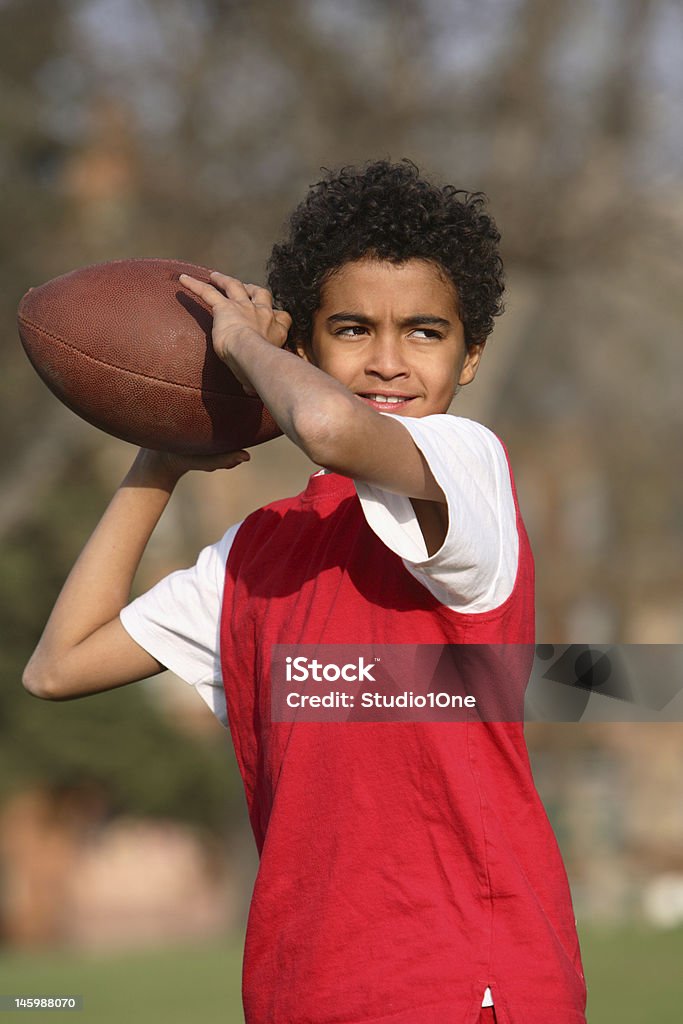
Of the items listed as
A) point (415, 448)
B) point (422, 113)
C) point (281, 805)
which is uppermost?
point (422, 113)

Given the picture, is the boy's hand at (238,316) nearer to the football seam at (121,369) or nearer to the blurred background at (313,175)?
the football seam at (121,369)

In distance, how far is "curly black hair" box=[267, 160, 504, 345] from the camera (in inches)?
97.8

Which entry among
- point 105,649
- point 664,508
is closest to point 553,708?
point 105,649

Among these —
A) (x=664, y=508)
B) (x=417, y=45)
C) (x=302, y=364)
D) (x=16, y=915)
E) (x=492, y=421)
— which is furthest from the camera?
(x=16, y=915)

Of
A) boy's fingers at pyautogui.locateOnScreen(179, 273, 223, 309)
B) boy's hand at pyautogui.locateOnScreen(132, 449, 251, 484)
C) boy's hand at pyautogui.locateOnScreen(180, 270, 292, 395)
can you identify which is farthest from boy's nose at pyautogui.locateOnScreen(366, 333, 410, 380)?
boy's hand at pyautogui.locateOnScreen(132, 449, 251, 484)

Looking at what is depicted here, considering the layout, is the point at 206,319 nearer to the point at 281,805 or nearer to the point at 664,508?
the point at 281,805

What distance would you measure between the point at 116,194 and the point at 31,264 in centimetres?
105

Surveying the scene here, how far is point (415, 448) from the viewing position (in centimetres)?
209

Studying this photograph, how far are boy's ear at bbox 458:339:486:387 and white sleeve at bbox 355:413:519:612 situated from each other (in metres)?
0.39

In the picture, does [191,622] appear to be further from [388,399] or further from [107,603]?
[388,399]

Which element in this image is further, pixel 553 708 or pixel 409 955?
pixel 553 708

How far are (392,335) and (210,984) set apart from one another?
5491 mm

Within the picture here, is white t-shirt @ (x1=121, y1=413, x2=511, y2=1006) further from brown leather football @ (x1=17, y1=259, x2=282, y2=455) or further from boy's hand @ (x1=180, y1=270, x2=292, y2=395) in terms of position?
brown leather football @ (x1=17, y1=259, x2=282, y2=455)

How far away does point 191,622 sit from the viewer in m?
2.61
